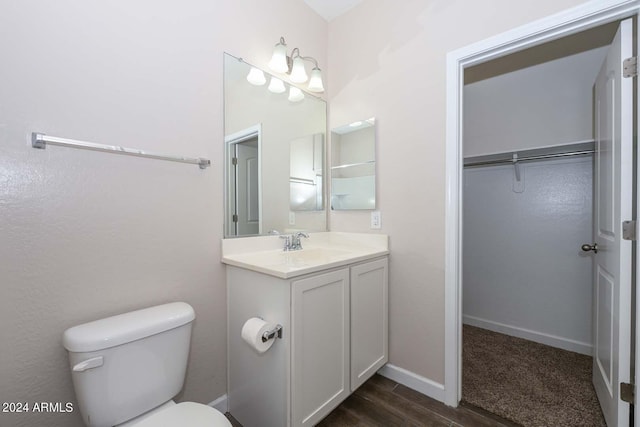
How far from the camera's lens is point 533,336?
2.35 meters

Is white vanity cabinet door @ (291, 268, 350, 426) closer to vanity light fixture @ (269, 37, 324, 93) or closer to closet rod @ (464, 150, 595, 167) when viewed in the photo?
vanity light fixture @ (269, 37, 324, 93)

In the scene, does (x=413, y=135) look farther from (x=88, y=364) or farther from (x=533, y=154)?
(x=88, y=364)

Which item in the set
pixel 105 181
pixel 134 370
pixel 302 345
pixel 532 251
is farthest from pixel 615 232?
pixel 105 181

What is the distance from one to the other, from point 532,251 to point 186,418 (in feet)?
8.87

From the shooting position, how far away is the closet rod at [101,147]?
100 cm

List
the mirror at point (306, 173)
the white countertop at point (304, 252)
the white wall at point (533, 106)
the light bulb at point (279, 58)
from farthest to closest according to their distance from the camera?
the white wall at point (533, 106) → the mirror at point (306, 173) → the light bulb at point (279, 58) → the white countertop at point (304, 252)

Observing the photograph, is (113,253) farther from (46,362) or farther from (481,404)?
(481,404)

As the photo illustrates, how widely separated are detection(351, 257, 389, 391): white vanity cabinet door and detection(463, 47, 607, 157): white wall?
5.59 ft

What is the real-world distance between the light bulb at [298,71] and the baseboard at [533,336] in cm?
263

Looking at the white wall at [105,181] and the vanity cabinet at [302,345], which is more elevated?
the white wall at [105,181]

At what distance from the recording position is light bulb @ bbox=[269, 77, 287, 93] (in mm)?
1809

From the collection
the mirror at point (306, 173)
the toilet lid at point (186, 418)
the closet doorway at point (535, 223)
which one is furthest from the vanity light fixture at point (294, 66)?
the toilet lid at point (186, 418)

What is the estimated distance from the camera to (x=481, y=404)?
1595 mm

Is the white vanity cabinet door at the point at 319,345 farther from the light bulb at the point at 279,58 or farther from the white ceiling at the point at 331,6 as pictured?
the white ceiling at the point at 331,6
